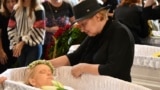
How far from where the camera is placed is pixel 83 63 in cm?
189

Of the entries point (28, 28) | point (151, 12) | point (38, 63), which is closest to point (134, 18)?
point (151, 12)

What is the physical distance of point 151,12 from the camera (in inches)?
121

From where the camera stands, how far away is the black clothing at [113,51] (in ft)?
5.82

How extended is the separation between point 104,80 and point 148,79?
802mm

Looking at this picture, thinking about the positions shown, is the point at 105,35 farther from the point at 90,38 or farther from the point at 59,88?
the point at 59,88

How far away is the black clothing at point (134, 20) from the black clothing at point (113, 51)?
1.24 meters

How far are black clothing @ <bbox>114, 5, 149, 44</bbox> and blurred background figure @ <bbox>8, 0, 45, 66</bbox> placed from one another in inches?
28.4

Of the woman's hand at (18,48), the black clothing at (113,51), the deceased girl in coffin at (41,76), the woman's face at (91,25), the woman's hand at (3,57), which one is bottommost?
the woman's hand at (3,57)

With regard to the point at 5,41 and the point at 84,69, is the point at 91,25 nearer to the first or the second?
the point at 84,69

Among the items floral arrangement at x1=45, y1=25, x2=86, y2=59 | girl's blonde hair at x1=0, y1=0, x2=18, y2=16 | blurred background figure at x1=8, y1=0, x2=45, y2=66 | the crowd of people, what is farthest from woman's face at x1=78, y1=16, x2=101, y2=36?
girl's blonde hair at x1=0, y1=0, x2=18, y2=16

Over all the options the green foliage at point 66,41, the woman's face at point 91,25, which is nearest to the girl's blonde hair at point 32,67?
the woman's face at point 91,25

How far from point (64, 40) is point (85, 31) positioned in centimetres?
107

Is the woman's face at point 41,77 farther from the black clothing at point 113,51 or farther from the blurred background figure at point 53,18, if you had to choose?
the blurred background figure at point 53,18

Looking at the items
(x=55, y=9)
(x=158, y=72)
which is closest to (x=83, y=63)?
(x=158, y=72)
